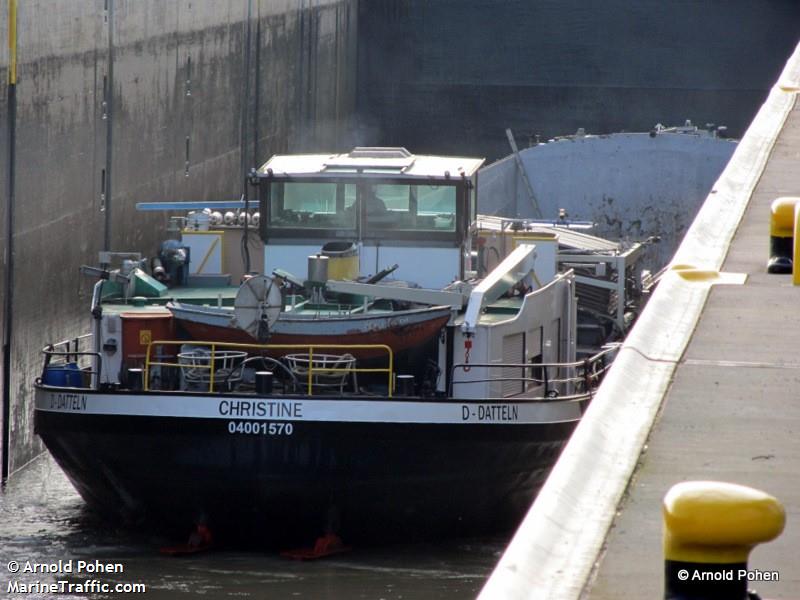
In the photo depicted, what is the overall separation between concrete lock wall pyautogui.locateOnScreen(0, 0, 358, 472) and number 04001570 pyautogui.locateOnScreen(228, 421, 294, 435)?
379cm

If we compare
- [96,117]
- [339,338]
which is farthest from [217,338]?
[96,117]

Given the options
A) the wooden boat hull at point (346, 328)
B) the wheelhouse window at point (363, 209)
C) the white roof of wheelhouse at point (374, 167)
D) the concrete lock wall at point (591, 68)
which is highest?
the concrete lock wall at point (591, 68)

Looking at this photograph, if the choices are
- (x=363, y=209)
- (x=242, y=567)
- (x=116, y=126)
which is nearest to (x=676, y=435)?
(x=242, y=567)

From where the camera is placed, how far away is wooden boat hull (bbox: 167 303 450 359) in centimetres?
1245

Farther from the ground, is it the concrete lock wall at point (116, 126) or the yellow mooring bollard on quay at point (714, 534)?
the concrete lock wall at point (116, 126)

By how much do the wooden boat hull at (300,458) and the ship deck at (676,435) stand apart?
388 cm

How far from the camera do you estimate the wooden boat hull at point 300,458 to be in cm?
1166

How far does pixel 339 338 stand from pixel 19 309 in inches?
163

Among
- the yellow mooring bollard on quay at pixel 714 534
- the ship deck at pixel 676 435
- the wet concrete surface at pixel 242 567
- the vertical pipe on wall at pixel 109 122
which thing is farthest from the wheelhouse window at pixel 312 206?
the yellow mooring bollard on quay at pixel 714 534

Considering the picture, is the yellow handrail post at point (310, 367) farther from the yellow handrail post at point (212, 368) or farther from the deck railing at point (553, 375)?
the deck railing at point (553, 375)

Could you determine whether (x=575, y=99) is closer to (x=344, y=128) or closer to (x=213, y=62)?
(x=344, y=128)

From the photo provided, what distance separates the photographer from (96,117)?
18.5 meters

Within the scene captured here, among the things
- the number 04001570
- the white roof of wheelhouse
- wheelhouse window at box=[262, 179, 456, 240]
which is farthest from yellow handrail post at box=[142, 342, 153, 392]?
the white roof of wheelhouse

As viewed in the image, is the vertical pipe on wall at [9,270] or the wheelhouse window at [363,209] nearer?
the wheelhouse window at [363,209]
